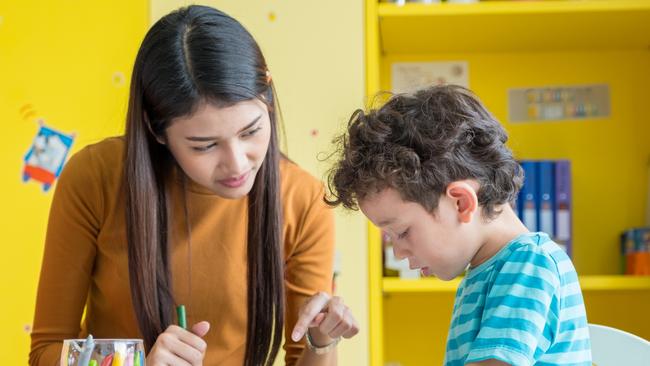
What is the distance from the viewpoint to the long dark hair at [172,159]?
1.28 metres

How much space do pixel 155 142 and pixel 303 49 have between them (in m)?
0.74

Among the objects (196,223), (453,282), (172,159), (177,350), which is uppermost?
(172,159)

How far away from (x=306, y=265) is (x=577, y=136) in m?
1.09

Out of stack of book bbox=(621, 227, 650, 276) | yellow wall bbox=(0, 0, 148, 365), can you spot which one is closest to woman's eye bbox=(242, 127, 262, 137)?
yellow wall bbox=(0, 0, 148, 365)

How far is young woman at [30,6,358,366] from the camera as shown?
1287 millimetres

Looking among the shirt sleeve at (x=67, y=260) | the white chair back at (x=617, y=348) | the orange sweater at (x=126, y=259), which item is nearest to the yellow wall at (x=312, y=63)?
the orange sweater at (x=126, y=259)

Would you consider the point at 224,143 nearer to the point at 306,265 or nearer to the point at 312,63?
the point at 306,265

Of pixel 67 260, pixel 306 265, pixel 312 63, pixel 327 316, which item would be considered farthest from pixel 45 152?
pixel 327 316

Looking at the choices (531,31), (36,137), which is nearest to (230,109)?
(36,137)

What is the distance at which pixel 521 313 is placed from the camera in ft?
3.21

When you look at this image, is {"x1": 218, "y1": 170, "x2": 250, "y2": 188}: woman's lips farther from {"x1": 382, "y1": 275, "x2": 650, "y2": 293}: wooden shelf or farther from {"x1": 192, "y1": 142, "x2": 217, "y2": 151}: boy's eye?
{"x1": 382, "y1": 275, "x2": 650, "y2": 293}: wooden shelf

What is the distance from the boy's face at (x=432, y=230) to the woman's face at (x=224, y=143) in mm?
245

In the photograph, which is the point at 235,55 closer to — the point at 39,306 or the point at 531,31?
the point at 39,306

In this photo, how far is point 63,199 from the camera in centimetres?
143
